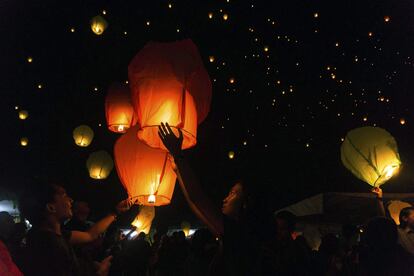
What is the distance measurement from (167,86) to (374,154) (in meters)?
2.34

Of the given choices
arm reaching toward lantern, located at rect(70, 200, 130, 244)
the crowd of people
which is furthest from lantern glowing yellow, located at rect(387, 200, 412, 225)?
arm reaching toward lantern, located at rect(70, 200, 130, 244)

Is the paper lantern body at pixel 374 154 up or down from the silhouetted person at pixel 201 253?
up

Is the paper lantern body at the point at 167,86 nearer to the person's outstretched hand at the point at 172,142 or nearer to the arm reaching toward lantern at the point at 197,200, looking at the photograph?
the person's outstretched hand at the point at 172,142

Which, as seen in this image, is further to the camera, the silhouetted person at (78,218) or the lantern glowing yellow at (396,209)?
the lantern glowing yellow at (396,209)

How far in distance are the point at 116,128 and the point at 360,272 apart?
3.22 m

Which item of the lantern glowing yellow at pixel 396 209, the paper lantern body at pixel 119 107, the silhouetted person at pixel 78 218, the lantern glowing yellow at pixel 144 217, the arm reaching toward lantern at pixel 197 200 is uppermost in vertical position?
the paper lantern body at pixel 119 107

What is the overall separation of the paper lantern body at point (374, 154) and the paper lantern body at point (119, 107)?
254 cm

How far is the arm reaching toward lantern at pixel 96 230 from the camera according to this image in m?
3.32

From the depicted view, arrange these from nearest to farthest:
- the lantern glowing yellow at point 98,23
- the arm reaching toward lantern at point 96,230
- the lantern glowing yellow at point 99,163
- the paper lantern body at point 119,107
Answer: the arm reaching toward lantern at point 96,230
the paper lantern body at point 119,107
the lantern glowing yellow at point 99,163
the lantern glowing yellow at point 98,23

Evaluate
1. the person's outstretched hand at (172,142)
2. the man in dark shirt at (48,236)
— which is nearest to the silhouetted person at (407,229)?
the person's outstretched hand at (172,142)

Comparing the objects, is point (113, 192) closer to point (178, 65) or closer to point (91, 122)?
point (91, 122)

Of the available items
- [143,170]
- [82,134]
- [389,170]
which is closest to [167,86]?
[143,170]

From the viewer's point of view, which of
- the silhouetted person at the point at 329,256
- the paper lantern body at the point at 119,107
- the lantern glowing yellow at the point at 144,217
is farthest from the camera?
the lantern glowing yellow at the point at 144,217

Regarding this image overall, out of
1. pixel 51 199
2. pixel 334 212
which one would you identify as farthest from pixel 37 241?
pixel 334 212
